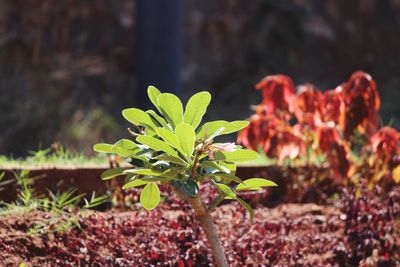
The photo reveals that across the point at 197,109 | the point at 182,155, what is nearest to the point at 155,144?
the point at 182,155

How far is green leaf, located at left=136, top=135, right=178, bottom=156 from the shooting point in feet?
8.59

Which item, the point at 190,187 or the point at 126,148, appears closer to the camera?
the point at 190,187

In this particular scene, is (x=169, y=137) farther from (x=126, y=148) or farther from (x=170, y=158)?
(x=126, y=148)

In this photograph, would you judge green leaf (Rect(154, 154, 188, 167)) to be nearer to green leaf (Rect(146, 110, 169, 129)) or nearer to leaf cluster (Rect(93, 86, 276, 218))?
leaf cluster (Rect(93, 86, 276, 218))

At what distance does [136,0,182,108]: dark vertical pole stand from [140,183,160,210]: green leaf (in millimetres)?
4971

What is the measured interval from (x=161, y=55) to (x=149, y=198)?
204 inches

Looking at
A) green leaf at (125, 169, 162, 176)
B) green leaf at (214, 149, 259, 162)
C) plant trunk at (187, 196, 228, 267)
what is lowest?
plant trunk at (187, 196, 228, 267)

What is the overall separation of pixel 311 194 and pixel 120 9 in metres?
5.31

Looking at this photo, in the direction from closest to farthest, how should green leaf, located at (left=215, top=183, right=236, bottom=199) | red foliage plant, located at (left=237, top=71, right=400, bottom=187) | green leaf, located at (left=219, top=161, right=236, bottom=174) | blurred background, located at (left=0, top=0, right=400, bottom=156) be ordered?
green leaf, located at (left=215, top=183, right=236, bottom=199) → green leaf, located at (left=219, top=161, right=236, bottom=174) → red foliage plant, located at (left=237, top=71, right=400, bottom=187) → blurred background, located at (left=0, top=0, right=400, bottom=156)

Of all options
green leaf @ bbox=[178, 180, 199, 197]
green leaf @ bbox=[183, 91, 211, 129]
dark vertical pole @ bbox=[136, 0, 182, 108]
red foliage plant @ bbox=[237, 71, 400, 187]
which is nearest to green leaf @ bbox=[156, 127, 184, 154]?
green leaf @ bbox=[178, 180, 199, 197]

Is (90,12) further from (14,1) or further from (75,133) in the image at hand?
(75,133)

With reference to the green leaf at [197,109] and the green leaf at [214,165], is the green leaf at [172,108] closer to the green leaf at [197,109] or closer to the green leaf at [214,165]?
the green leaf at [197,109]

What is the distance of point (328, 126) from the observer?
4227mm

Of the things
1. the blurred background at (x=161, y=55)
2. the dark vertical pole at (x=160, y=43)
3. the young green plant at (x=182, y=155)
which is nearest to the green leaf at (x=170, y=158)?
the young green plant at (x=182, y=155)
